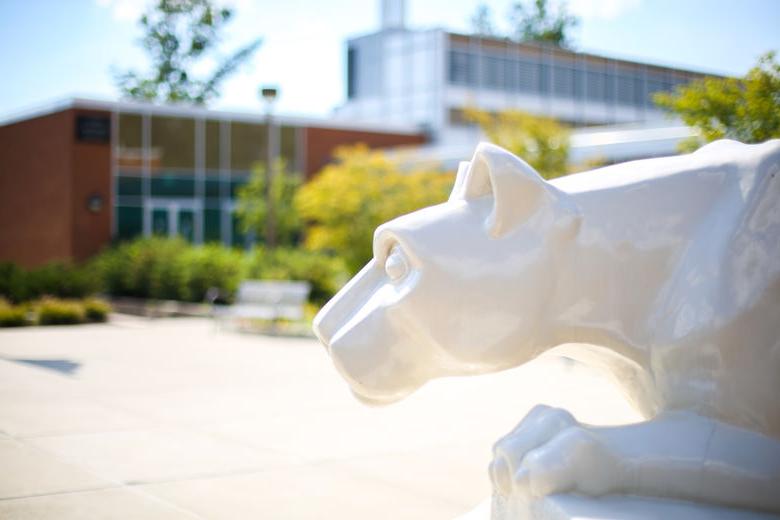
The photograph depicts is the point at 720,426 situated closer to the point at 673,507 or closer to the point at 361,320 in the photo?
the point at 673,507

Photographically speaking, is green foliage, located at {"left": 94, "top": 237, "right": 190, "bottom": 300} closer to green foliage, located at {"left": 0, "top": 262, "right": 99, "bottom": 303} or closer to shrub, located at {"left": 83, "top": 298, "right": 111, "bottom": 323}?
green foliage, located at {"left": 0, "top": 262, "right": 99, "bottom": 303}

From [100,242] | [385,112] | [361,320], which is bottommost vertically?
[100,242]

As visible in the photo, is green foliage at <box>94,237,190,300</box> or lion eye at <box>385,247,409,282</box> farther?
green foliage at <box>94,237,190,300</box>

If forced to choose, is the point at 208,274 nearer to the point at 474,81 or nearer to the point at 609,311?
the point at 474,81

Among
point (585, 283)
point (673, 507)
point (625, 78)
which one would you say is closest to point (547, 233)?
point (585, 283)

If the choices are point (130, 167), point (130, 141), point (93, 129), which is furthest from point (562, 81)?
point (93, 129)

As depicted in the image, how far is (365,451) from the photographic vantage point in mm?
6172

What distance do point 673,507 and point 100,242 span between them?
26934mm

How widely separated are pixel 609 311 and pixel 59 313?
614 inches

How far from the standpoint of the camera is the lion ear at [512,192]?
271cm

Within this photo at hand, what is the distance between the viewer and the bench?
1534 cm

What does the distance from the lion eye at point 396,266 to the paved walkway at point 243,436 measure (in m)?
2.16

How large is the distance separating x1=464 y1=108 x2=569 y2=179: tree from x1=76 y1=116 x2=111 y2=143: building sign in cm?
1496

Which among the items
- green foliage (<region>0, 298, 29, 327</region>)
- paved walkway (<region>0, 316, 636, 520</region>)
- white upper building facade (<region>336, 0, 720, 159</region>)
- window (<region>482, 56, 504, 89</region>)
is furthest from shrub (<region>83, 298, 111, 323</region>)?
window (<region>482, 56, 504, 89</region>)
